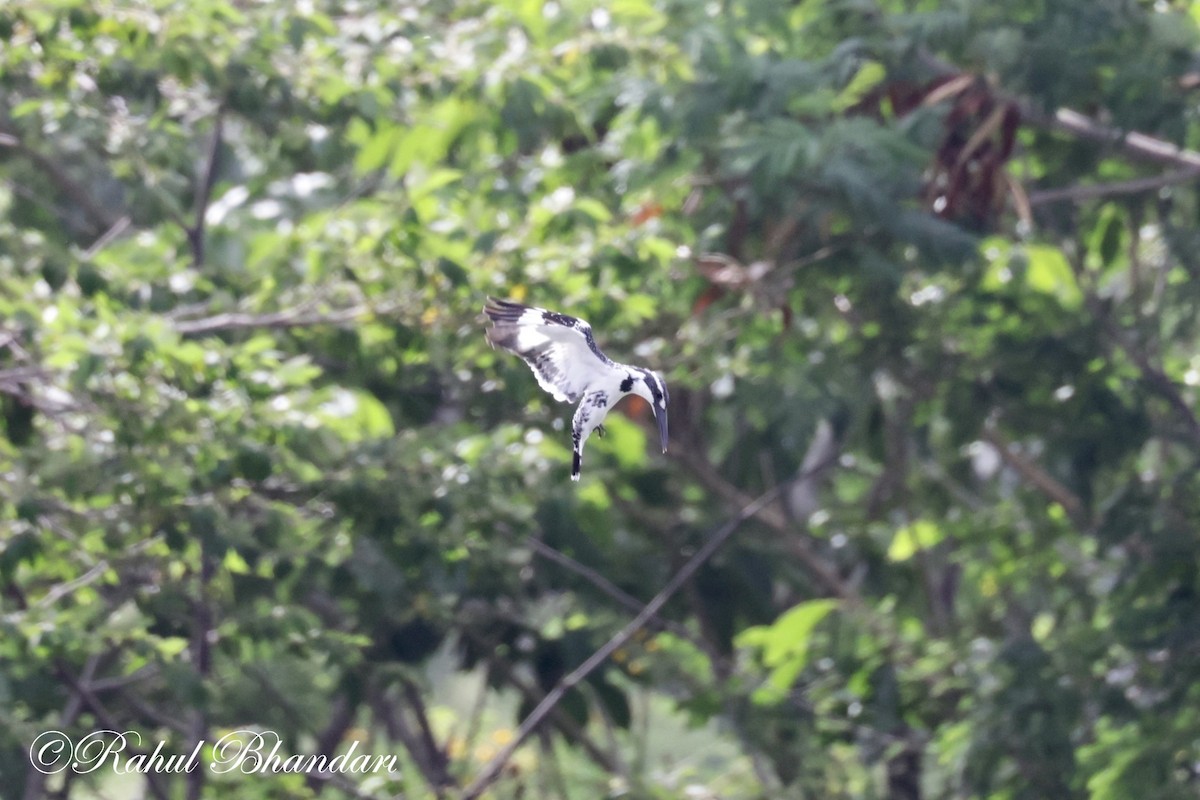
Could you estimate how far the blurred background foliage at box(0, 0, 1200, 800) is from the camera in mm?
5340

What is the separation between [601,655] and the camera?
6312 mm

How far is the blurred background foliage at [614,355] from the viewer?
5340 mm

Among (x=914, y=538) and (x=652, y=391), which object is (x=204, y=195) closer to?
(x=914, y=538)

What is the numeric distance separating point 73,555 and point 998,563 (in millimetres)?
3500

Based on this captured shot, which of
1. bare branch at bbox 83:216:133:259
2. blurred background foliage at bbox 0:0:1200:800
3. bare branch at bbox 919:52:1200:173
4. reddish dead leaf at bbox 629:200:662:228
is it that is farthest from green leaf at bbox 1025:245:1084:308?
bare branch at bbox 83:216:133:259

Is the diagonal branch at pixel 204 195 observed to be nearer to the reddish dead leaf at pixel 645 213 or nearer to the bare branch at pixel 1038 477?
the reddish dead leaf at pixel 645 213

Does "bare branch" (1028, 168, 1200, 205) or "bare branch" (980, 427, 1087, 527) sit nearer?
"bare branch" (1028, 168, 1200, 205)

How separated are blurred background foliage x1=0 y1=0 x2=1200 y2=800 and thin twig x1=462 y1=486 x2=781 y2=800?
13 cm

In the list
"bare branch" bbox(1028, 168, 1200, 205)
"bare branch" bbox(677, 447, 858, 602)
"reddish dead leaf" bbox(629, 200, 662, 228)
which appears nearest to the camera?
"reddish dead leaf" bbox(629, 200, 662, 228)

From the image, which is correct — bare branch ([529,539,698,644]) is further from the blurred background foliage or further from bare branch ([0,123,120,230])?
bare branch ([0,123,120,230])

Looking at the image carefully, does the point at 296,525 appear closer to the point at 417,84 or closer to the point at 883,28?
the point at 417,84

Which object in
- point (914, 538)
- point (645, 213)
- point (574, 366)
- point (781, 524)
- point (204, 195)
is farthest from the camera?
point (781, 524)

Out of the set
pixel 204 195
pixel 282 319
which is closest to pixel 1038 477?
pixel 282 319

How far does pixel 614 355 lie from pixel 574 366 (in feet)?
7.75
